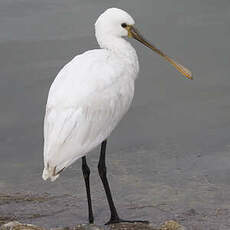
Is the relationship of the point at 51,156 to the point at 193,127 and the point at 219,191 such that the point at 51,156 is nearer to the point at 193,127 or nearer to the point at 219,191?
the point at 219,191

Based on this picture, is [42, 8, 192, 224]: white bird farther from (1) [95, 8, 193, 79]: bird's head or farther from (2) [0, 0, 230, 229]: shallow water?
(2) [0, 0, 230, 229]: shallow water

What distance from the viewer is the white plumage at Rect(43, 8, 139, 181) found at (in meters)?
6.47

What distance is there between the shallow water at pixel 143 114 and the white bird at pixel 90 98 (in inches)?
37.9

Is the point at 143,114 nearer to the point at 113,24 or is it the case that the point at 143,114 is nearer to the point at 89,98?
the point at 113,24

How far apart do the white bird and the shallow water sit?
0.96m

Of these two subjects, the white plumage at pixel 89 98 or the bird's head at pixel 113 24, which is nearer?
the white plumage at pixel 89 98

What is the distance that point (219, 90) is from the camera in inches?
434

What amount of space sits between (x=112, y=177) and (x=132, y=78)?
1.86m

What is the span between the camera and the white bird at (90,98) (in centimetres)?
647

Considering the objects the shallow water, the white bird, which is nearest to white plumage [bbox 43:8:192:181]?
the white bird

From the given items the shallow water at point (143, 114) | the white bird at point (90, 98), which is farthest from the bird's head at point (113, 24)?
the shallow water at point (143, 114)

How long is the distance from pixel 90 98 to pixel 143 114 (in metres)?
3.76

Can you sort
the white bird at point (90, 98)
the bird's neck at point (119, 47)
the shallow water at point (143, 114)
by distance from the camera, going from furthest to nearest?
the shallow water at point (143, 114) → the bird's neck at point (119, 47) → the white bird at point (90, 98)

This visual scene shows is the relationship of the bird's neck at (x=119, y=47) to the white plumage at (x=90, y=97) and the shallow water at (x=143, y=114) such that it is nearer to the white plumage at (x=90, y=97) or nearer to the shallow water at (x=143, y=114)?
the white plumage at (x=90, y=97)
